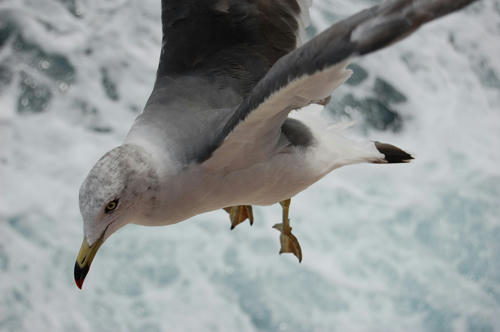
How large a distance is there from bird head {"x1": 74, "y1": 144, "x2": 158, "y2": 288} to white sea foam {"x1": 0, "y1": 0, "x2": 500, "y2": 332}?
8.30ft

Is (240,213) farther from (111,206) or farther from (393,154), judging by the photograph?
(111,206)

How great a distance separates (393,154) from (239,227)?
250 cm

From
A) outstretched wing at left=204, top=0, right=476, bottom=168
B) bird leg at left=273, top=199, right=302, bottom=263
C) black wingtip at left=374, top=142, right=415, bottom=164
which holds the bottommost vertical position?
bird leg at left=273, top=199, right=302, bottom=263

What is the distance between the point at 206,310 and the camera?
4.29m

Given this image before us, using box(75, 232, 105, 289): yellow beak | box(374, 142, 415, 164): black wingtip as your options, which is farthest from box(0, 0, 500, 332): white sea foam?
box(75, 232, 105, 289): yellow beak

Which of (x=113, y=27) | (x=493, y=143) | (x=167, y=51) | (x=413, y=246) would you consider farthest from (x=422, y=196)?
(x=167, y=51)

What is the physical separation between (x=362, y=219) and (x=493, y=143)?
139cm

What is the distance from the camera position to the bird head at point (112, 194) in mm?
1635

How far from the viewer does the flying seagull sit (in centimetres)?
151

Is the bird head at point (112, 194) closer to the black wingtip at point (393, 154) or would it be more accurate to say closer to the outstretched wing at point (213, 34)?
the outstretched wing at point (213, 34)

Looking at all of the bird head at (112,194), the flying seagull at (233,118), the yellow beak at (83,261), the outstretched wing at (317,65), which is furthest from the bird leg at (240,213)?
the yellow beak at (83,261)

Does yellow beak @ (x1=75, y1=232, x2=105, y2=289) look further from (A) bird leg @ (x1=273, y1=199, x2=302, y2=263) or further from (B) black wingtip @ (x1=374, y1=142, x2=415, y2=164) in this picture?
(A) bird leg @ (x1=273, y1=199, x2=302, y2=263)

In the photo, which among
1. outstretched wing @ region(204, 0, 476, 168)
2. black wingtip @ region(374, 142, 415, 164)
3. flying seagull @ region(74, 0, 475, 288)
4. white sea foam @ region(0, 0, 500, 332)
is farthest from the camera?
white sea foam @ region(0, 0, 500, 332)

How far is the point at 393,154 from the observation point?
246 cm
